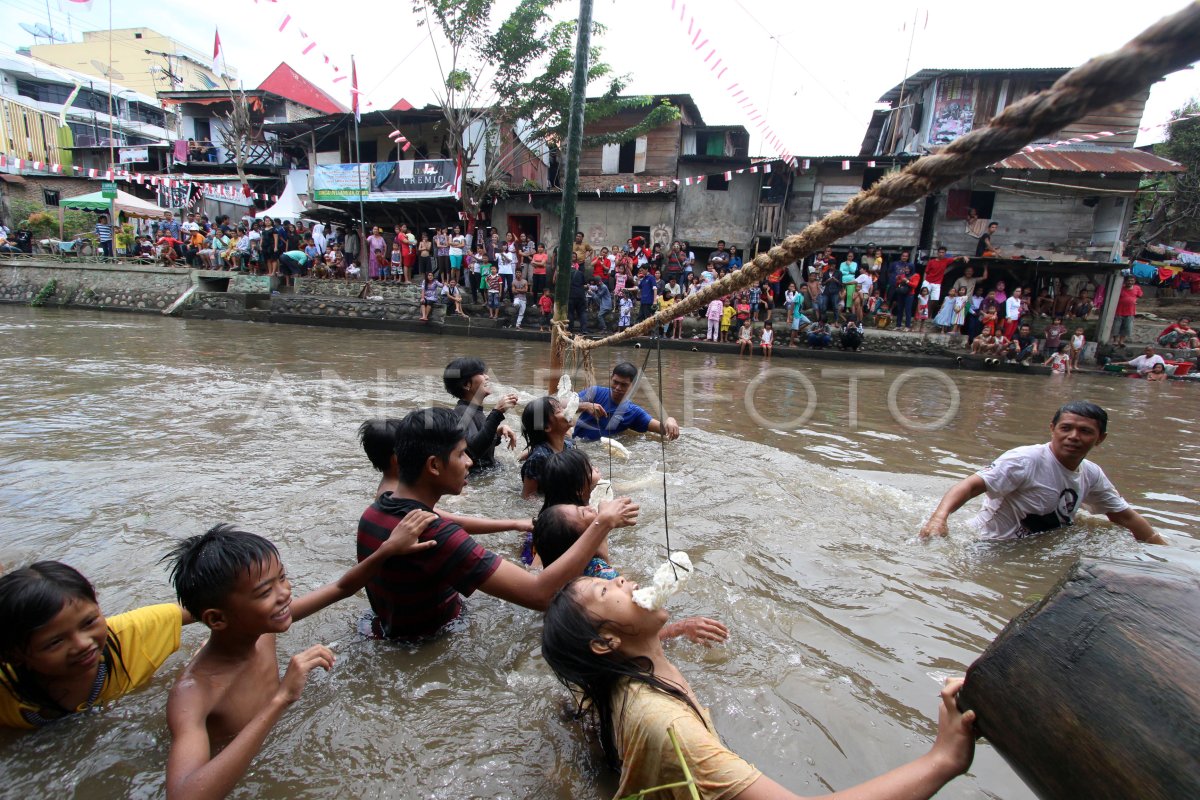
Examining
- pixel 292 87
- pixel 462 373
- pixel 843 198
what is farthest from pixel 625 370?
pixel 292 87

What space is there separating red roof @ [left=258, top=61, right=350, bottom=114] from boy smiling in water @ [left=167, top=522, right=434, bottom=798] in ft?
104

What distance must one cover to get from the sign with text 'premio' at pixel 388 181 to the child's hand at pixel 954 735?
77.2 ft

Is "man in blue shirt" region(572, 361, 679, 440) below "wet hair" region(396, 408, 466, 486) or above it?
below

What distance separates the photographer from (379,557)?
2363 millimetres

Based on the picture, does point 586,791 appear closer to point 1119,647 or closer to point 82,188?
point 1119,647

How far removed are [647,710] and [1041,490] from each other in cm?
356

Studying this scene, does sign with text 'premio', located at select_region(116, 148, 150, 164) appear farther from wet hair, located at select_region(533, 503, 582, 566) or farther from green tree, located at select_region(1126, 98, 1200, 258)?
green tree, located at select_region(1126, 98, 1200, 258)

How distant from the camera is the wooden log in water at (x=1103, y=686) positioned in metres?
0.98

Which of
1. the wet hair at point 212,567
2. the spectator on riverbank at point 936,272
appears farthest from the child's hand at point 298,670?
the spectator on riverbank at point 936,272

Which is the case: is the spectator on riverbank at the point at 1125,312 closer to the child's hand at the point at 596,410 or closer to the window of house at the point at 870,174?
the window of house at the point at 870,174

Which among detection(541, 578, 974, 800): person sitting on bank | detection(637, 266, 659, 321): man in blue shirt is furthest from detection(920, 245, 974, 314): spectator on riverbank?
detection(541, 578, 974, 800): person sitting on bank

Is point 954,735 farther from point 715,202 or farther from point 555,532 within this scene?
→ point 715,202

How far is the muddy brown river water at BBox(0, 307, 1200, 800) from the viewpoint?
230 cm

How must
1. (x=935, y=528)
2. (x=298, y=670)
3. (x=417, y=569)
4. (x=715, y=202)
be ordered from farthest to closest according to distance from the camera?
1. (x=715, y=202)
2. (x=935, y=528)
3. (x=417, y=569)
4. (x=298, y=670)
